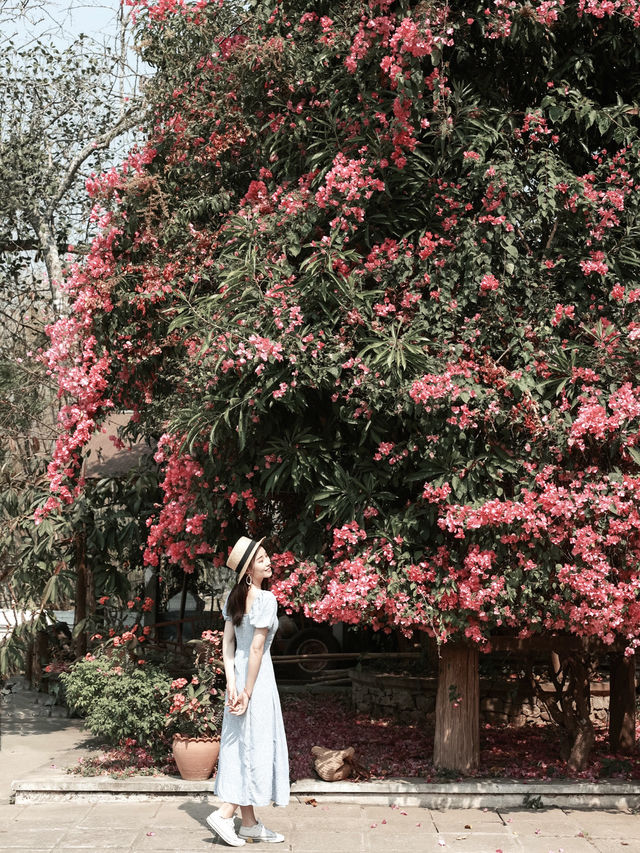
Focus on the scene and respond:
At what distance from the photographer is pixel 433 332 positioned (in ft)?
23.9

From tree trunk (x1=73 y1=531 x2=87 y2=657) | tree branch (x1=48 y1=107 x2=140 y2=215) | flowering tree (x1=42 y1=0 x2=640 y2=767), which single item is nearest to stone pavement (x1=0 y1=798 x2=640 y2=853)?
flowering tree (x1=42 y1=0 x2=640 y2=767)

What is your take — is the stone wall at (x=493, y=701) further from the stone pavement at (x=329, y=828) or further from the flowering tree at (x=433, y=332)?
the stone pavement at (x=329, y=828)

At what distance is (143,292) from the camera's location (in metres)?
8.76

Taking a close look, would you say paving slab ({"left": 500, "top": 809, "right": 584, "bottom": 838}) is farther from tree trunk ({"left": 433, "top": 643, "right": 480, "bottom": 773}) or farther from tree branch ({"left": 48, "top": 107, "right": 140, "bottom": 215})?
tree branch ({"left": 48, "top": 107, "right": 140, "bottom": 215})

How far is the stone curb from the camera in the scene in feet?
24.4

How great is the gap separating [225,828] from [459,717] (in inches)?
101

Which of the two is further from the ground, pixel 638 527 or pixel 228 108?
pixel 228 108

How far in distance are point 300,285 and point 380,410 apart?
1077 millimetres

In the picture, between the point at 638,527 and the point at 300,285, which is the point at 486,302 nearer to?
the point at 300,285

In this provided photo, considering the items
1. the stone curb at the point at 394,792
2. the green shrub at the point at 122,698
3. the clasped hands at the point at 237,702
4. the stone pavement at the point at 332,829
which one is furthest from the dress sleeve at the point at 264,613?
the green shrub at the point at 122,698

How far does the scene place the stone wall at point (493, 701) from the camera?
10227mm

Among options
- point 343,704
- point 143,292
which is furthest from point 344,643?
point 143,292

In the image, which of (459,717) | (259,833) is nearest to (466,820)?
(459,717)

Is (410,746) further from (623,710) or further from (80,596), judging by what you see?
(80,596)
